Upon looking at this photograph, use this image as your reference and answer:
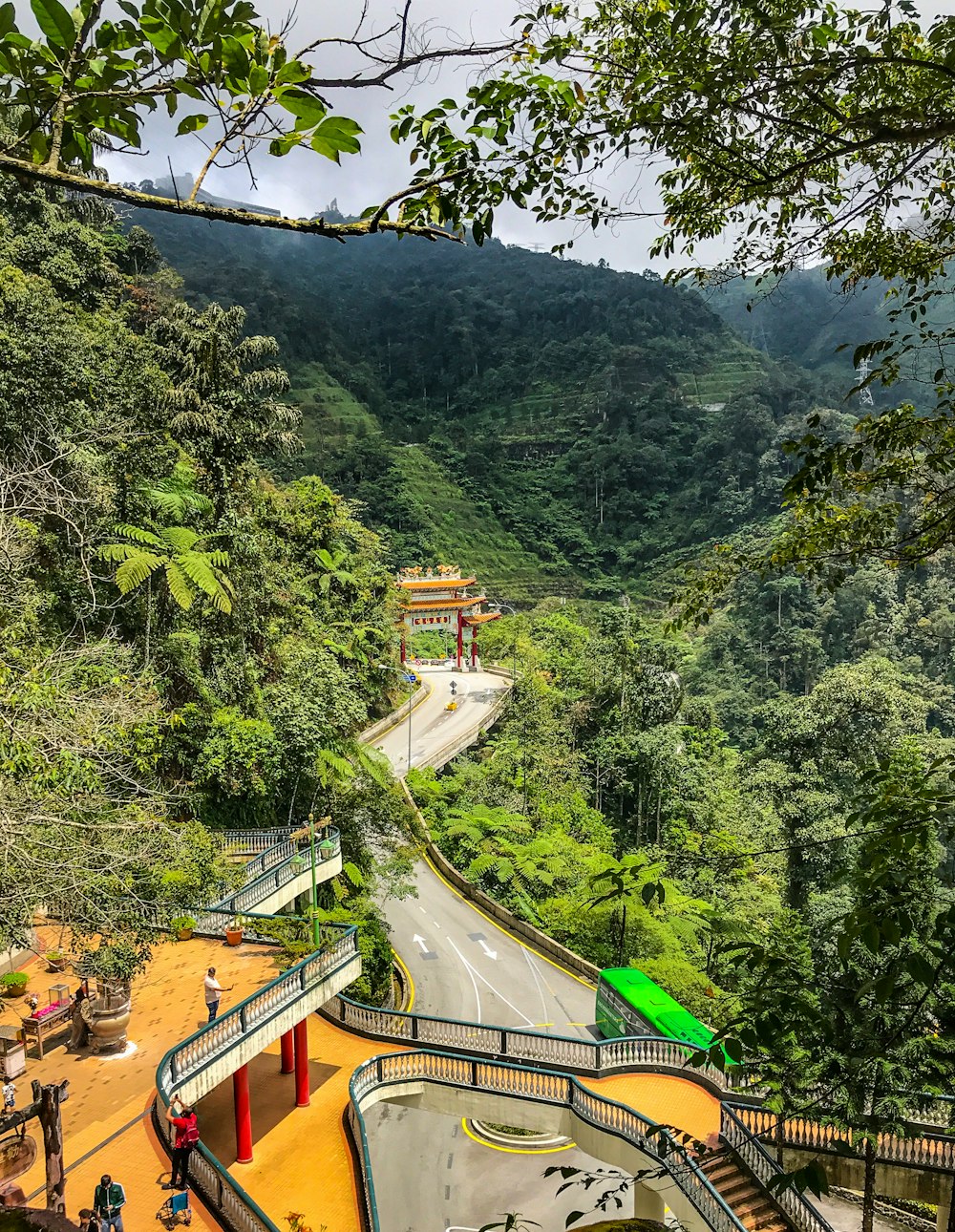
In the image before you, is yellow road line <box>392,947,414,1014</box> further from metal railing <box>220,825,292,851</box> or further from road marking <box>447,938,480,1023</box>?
metal railing <box>220,825,292,851</box>

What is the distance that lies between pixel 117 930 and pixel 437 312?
285 feet

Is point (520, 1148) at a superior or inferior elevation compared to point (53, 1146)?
inferior

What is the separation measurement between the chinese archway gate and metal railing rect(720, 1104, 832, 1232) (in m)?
28.5

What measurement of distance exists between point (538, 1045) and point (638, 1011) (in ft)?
8.42

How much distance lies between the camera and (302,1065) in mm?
10727

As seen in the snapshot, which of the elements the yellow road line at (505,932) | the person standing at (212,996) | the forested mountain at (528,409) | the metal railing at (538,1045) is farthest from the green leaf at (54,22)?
the forested mountain at (528,409)

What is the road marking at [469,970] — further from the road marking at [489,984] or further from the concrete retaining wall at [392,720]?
the concrete retaining wall at [392,720]

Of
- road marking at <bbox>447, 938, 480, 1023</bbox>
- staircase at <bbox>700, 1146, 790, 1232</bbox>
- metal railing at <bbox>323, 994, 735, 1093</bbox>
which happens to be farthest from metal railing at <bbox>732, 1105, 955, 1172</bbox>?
road marking at <bbox>447, 938, 480, 1023</bbox>

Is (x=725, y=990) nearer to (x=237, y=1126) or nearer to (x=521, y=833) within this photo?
(x=521, y=833)

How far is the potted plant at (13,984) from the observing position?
10.4m

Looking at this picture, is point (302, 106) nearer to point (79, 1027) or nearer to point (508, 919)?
point (79, 1027)

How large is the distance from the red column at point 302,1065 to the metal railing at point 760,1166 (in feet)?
17.9

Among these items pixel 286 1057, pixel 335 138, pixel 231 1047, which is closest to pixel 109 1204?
pixel 231 1047

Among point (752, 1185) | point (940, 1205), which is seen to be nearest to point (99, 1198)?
point (752, 1185)
